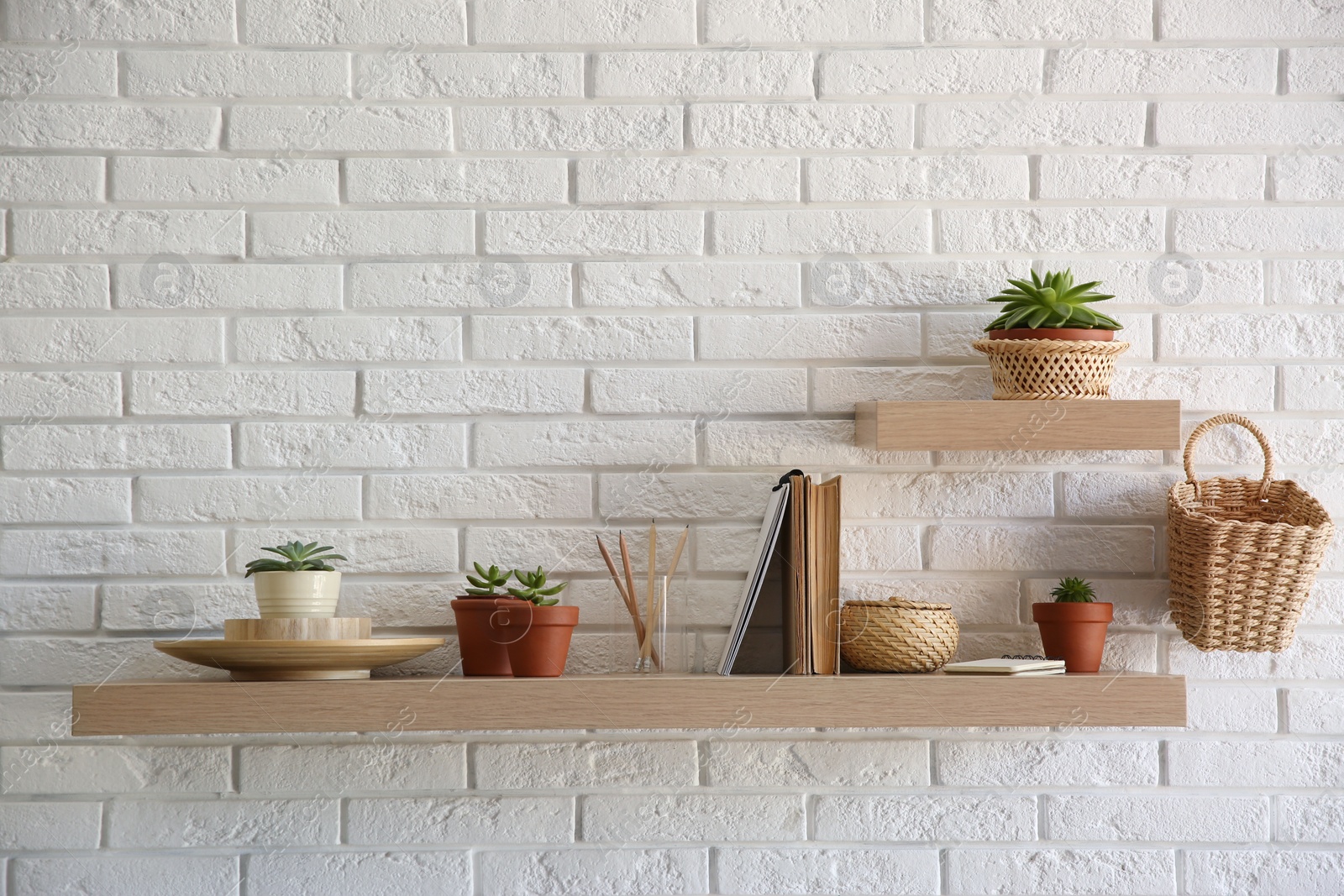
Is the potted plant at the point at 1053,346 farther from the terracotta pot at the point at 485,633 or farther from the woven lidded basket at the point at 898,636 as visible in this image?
the terracotta pot at the point at 485,633

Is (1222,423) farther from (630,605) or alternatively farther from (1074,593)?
(630,605)

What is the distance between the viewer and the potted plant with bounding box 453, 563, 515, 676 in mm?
1258

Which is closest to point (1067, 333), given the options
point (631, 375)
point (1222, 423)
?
point (1222, 423)

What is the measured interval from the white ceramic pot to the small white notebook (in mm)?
729

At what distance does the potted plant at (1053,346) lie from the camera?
4.27 ft

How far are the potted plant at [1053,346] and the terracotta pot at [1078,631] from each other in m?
0.25

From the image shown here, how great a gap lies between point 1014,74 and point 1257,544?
672 mm

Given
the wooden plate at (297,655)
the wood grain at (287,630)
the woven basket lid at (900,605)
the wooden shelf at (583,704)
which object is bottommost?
the wooden shelf at (583,704)

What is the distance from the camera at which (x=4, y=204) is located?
1.43 meters

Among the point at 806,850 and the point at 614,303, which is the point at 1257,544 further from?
the point at 614,303

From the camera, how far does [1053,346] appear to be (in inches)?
51.1

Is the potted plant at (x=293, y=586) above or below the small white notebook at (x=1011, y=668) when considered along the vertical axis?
above

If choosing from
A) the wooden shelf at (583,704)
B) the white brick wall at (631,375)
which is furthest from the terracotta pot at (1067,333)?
the wooden shelf at (583,704)

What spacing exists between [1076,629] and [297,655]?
2.95 ft
